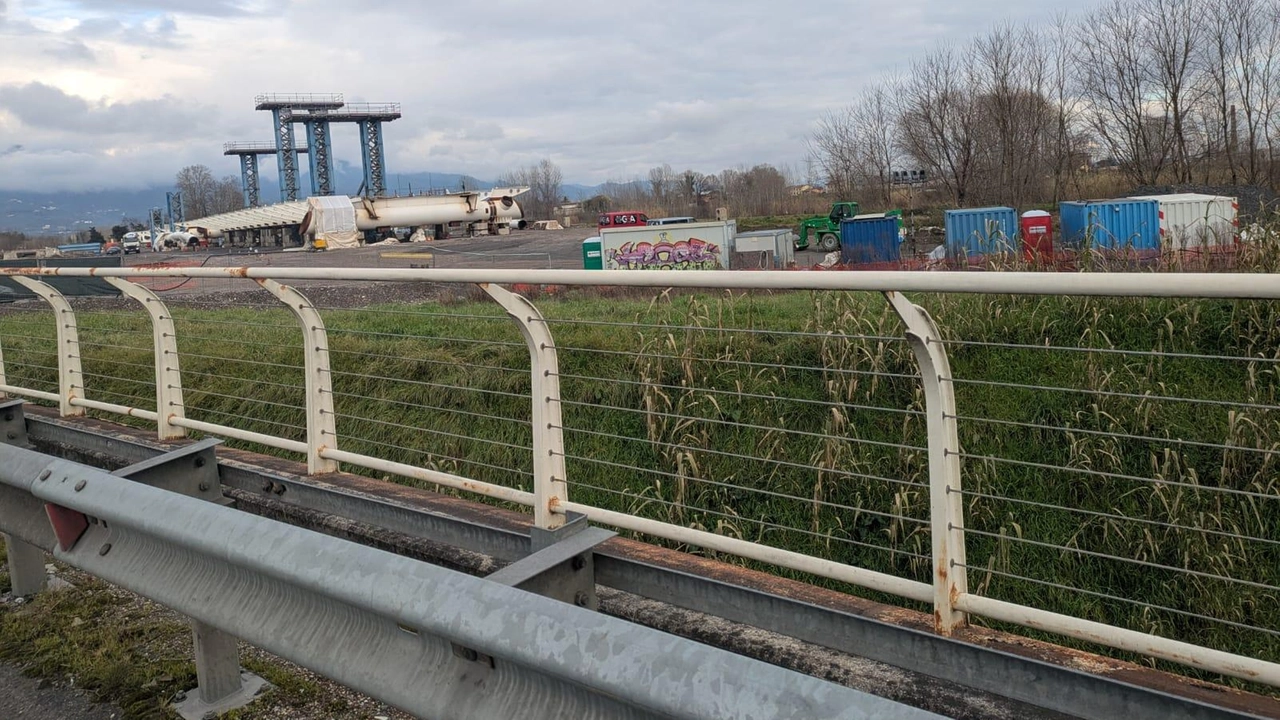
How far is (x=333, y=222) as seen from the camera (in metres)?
60.5

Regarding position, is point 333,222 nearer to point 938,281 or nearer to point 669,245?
point 669,245

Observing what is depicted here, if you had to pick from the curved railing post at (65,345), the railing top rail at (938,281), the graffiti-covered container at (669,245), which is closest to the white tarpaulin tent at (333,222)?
the graffiti-covered container at (669,245)

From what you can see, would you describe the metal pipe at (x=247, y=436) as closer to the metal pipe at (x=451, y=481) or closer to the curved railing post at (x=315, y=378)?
the curved railing post at (x=315, y=378)

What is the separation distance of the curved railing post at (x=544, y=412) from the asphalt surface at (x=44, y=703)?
1.77 metres

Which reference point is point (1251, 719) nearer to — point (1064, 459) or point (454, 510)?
point (454, 510)

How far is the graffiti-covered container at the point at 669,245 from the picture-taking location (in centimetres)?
2723

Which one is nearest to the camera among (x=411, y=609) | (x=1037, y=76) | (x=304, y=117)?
(x=411, y=609)

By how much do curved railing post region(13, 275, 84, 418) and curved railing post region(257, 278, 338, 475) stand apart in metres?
2.56

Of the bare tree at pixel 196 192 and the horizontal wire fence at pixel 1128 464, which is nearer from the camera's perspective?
the horizontal wire fence at pixel 1128 464

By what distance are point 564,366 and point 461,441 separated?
1.07 meters

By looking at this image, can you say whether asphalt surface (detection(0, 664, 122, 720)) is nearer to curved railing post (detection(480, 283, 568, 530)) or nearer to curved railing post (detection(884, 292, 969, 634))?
curved railing post (detection(480, 283, 568, 530))

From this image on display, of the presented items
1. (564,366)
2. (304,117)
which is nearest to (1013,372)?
(564,366)

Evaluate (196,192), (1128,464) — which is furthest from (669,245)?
(196,192)

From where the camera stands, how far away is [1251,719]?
224 cm
